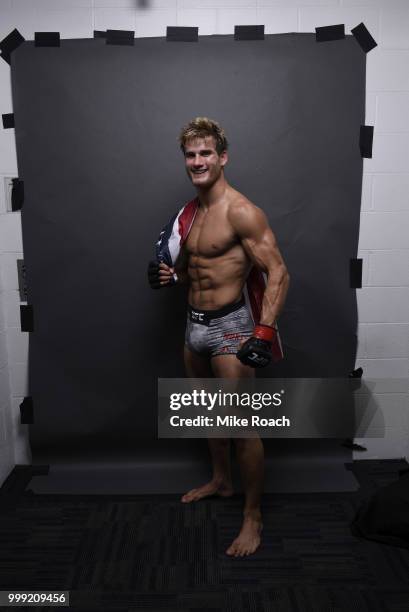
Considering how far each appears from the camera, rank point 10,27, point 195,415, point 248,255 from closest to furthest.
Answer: point 248,255, point 10,27, point 195,415

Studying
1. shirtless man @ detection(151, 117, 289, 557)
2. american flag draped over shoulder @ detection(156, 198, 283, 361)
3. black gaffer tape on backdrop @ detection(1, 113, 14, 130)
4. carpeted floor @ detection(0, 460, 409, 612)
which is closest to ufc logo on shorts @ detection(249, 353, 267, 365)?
shirtless man @ detection(151, 117, 289, 557)

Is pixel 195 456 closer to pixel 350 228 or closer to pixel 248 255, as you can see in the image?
pixel 248 255

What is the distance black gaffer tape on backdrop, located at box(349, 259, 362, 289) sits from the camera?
268 centimetres

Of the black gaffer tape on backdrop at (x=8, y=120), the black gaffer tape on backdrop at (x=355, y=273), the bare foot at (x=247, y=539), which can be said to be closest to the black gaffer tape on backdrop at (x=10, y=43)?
the black gaffer tape on backdrop at (x=8, y=120)

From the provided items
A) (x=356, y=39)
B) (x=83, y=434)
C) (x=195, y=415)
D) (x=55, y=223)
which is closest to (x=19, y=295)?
(x=55, y=223)

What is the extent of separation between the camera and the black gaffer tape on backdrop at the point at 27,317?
2723mm

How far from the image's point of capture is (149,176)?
2.58 m

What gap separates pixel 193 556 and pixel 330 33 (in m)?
2.48

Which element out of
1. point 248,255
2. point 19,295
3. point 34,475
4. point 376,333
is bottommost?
point 34,475

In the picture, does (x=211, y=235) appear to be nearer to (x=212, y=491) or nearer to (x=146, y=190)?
(x=146, y=190)

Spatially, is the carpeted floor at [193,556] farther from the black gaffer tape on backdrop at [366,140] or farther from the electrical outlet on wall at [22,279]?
the black gaffer tape on backdrop at [366,140]

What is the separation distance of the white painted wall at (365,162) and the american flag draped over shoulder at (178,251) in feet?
2.35

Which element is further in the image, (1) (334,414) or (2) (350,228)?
(1) (334,414)

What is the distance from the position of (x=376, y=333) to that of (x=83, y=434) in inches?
66.9
